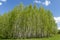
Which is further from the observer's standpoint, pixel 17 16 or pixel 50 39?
pixel 17 16

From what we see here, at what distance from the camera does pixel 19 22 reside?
19.1 feet

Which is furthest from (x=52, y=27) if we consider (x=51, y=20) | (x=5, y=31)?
(x=5, y=31)

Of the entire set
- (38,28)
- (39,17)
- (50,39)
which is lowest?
(50,39)

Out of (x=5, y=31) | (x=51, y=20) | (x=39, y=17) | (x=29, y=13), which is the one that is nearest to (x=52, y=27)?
(x=51, y=20)

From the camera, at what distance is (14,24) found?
5820 millimetres

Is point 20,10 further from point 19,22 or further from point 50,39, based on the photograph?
point 50,39

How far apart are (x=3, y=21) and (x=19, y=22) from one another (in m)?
0.78

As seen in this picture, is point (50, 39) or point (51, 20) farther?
point (51, 20)

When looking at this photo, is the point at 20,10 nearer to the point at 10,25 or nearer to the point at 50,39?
the point at 10,25

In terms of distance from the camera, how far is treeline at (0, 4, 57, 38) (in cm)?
579

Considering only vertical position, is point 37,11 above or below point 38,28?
above

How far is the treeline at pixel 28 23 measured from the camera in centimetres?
579

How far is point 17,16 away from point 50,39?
1505 millimetres

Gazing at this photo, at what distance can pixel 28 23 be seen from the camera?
593cm
